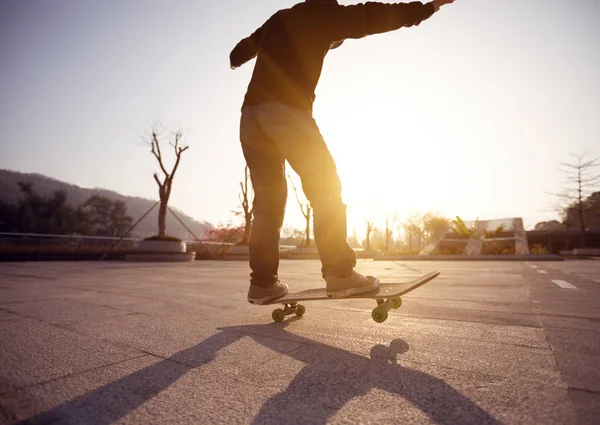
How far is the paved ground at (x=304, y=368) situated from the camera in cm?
83

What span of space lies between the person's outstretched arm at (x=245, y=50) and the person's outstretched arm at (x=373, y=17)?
1.98 ft

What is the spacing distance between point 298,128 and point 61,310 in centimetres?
208

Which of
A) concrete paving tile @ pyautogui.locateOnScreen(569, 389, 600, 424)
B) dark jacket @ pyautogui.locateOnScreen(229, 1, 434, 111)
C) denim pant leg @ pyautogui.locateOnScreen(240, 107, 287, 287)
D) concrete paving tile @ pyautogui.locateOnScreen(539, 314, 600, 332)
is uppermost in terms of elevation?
dark jacket @ pyautogui.locateOnScreen(229, 1, 434, 111)

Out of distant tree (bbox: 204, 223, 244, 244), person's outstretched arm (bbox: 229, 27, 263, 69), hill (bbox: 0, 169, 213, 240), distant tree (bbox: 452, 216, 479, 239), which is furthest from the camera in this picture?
hill (bbox: 0, 169, 213, 240)

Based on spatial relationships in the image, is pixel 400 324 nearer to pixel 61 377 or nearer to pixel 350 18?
pixel 61 377

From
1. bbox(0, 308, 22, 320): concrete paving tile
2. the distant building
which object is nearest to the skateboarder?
bbox(0, 308, 22, 320): concrete paving tile

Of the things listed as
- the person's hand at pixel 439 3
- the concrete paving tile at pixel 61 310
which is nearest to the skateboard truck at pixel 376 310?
the concrete paving tile at pixel 61 310

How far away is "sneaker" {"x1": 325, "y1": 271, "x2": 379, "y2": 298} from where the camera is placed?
198 centimetres

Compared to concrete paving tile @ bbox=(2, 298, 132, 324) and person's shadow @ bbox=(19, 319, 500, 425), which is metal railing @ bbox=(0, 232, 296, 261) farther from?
person's shadow @ bbox=(19, 319, 500, 425)

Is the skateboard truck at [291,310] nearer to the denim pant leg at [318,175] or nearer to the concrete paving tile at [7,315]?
the denim pant leg at [318,175]

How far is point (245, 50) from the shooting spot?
2.58m

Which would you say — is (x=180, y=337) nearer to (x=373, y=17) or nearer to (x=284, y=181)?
(x=284, y=181)

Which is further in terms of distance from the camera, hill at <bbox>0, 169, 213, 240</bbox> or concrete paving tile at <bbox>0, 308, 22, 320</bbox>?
hill at <bbox>0, 169, 213, 240</bbox>

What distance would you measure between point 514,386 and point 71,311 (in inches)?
103
